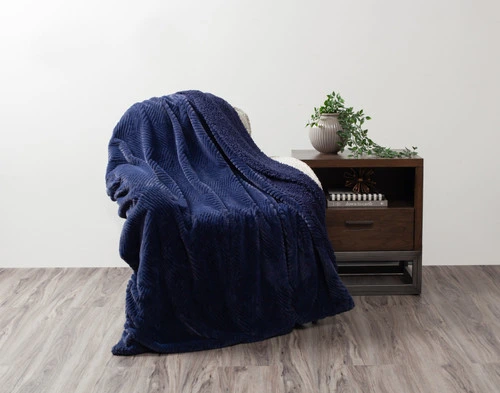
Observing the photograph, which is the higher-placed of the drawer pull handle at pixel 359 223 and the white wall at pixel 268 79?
the white wall at pixel 268 79

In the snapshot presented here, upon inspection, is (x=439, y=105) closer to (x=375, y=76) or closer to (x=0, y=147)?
(x=375, y=76)

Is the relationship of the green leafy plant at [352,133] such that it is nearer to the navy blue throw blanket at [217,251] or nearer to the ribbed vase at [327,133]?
the ribbed vase at [327,133]

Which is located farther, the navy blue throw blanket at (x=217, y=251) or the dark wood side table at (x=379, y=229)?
the dark wood side table at (x=379, y=229)

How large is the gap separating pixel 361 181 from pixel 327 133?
237 millimetres

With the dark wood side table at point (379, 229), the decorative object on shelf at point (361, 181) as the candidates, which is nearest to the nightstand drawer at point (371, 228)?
the dark wood side table at point (379, 229)

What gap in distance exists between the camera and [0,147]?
3658 millimetres

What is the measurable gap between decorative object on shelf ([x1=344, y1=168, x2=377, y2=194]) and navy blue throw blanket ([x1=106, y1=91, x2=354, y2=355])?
0.44 m

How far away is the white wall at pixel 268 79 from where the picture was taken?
11.6 ft

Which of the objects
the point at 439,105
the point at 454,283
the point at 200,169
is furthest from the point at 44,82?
the point at 454,283

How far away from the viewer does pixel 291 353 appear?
2518 mm

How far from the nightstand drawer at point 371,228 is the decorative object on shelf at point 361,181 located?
0.40 ft

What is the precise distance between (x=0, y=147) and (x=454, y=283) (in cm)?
209

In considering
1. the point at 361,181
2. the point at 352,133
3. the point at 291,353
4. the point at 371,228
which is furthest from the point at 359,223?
the point at 291,353

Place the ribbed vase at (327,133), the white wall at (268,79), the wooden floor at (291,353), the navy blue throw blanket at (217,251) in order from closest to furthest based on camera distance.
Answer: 1. the wooden floor at (291,353)
2. the navy blue throw blanket at (217,251)
3. the ribbed vase at (327,133)
4. the white wall at (268,79)
